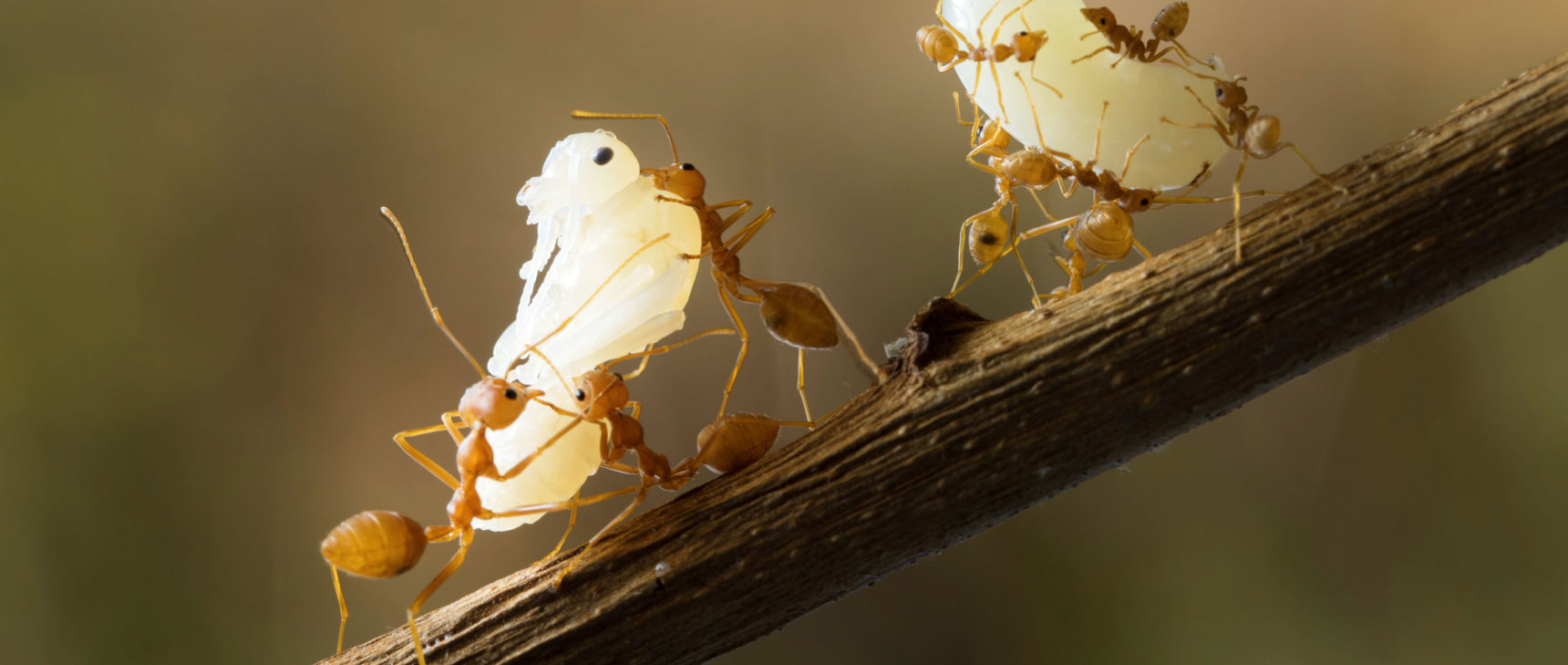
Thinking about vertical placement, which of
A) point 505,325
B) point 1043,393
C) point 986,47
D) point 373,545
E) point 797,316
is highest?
point 505,325

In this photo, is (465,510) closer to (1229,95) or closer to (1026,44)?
(1026,44)

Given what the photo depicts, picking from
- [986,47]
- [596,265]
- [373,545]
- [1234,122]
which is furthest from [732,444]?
[1234,122]

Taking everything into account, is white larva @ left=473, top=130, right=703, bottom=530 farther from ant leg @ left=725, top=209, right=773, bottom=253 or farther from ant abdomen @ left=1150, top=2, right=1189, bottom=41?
ant abdomen @ left=1150, top=2, right=1189, bottom=41

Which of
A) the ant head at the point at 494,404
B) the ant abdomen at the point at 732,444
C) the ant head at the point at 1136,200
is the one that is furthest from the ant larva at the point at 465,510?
the ant head at the point at 1136,200

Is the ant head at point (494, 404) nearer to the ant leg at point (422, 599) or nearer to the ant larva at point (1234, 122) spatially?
the ant leg at point (422, 599)

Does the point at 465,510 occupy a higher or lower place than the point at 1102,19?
lower

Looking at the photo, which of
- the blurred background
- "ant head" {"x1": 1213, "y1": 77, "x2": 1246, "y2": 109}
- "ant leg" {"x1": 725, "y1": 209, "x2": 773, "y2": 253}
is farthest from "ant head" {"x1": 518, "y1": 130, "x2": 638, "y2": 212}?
"ant head" {"x1": 1213, "y1": 77, "x2": 1246, "y2": 109}
